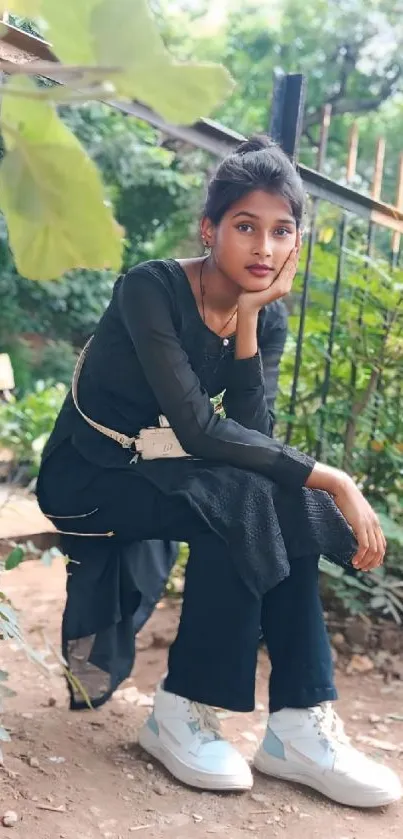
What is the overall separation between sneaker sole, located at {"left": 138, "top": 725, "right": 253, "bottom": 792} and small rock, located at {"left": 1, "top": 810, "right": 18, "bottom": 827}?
387 mm

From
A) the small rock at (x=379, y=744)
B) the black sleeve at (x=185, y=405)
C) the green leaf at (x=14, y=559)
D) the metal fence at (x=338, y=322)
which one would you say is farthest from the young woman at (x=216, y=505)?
the metal fence at (x=338, y=322)

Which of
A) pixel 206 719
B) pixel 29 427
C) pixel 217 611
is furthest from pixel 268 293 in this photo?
pixel 29 427

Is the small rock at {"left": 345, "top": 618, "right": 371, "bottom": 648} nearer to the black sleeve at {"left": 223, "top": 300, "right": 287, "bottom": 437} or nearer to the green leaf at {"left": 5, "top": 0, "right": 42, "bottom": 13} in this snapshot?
the black sleeve at {"left": 223, "top": 300, "right": 287, "bottom": 437}

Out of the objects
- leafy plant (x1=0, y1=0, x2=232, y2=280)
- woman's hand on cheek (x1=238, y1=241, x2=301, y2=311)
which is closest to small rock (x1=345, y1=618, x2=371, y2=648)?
woman's hand on cheek (x1=238, y1=241, x2=301, y2=311)

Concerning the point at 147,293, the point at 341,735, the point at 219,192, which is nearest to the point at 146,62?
the point at 147,293

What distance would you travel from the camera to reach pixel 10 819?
1672mm

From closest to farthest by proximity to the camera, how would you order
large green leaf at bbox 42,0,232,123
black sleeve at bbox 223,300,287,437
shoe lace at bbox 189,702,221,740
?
large green leaf at bbox 42,0,232,123 < shoe lace at bbox 189,702,221,740 < black sleeve at bbox 223,300,287,437

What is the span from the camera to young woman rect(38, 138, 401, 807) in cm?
190

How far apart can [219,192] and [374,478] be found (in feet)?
4.28

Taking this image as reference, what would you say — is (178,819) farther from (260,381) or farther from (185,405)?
(260,381)

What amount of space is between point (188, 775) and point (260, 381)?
89cm

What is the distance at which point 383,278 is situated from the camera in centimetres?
293

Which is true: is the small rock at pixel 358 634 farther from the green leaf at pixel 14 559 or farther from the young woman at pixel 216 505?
the green leaf at pixel 14 559

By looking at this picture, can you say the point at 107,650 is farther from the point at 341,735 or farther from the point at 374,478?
the point at 374,478
